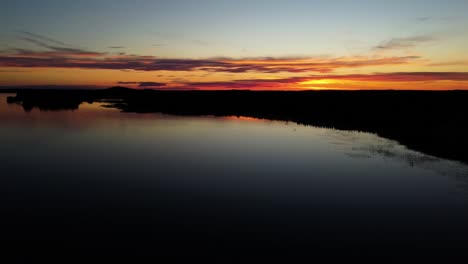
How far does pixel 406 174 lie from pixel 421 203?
17.8 feet

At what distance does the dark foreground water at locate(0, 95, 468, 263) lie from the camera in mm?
11500

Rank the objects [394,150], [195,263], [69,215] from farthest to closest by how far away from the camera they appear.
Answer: [394,150]
[69,215]
[195,263]

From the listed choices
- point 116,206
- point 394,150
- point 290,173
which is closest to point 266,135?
point 394,150

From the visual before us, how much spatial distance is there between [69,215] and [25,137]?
24.5 meters

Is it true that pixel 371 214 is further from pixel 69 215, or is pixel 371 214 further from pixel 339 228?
pixel 69 215

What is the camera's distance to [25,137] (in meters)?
35.0

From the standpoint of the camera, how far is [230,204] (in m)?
15.9

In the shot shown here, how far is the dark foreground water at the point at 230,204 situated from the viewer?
453 inches

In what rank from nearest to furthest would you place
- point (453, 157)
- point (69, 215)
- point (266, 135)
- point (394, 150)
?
point (69, 215) → point (453, 157) → point (394, 150) → point (266, 135)

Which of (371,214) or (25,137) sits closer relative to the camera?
(371,214)

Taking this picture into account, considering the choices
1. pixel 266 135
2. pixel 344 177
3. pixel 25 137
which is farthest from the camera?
pixel 266 135

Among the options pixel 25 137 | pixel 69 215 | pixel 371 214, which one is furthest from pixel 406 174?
pixel 25 137

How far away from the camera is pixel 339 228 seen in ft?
43.5

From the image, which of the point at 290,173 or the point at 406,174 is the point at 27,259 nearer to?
the point at 290,173
